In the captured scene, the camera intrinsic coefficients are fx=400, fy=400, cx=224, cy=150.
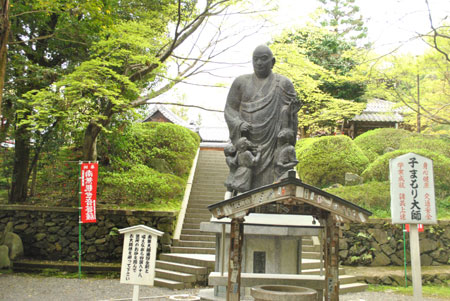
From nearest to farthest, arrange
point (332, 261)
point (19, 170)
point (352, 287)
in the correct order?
point (332, 261) → point (352, 287) → point (19, 170)

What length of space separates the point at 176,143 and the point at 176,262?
21.9 feet

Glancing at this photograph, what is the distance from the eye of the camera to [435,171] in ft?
40.8

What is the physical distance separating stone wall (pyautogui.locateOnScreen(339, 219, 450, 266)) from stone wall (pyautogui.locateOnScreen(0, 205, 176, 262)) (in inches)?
191

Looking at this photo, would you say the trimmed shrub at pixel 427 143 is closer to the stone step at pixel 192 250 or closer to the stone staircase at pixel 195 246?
the stone staircase at pixel 195 246

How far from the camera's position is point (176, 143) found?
15.7 meters

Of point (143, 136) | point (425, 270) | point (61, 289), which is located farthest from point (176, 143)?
point (425, 270)

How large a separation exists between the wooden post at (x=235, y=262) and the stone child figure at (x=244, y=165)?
6.72 feet

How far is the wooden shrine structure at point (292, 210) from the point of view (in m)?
4.64

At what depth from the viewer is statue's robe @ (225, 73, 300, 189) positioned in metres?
7.50

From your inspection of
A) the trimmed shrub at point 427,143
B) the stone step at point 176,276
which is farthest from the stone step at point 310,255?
the trimmed shrub at point 427,143

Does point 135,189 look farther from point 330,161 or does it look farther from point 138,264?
point 330,161

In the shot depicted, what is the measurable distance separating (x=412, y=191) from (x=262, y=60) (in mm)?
3739

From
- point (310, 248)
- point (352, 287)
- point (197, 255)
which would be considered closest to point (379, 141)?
point (310, 248)

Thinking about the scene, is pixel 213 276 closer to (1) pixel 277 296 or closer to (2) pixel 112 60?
(1) pixel 277 296
